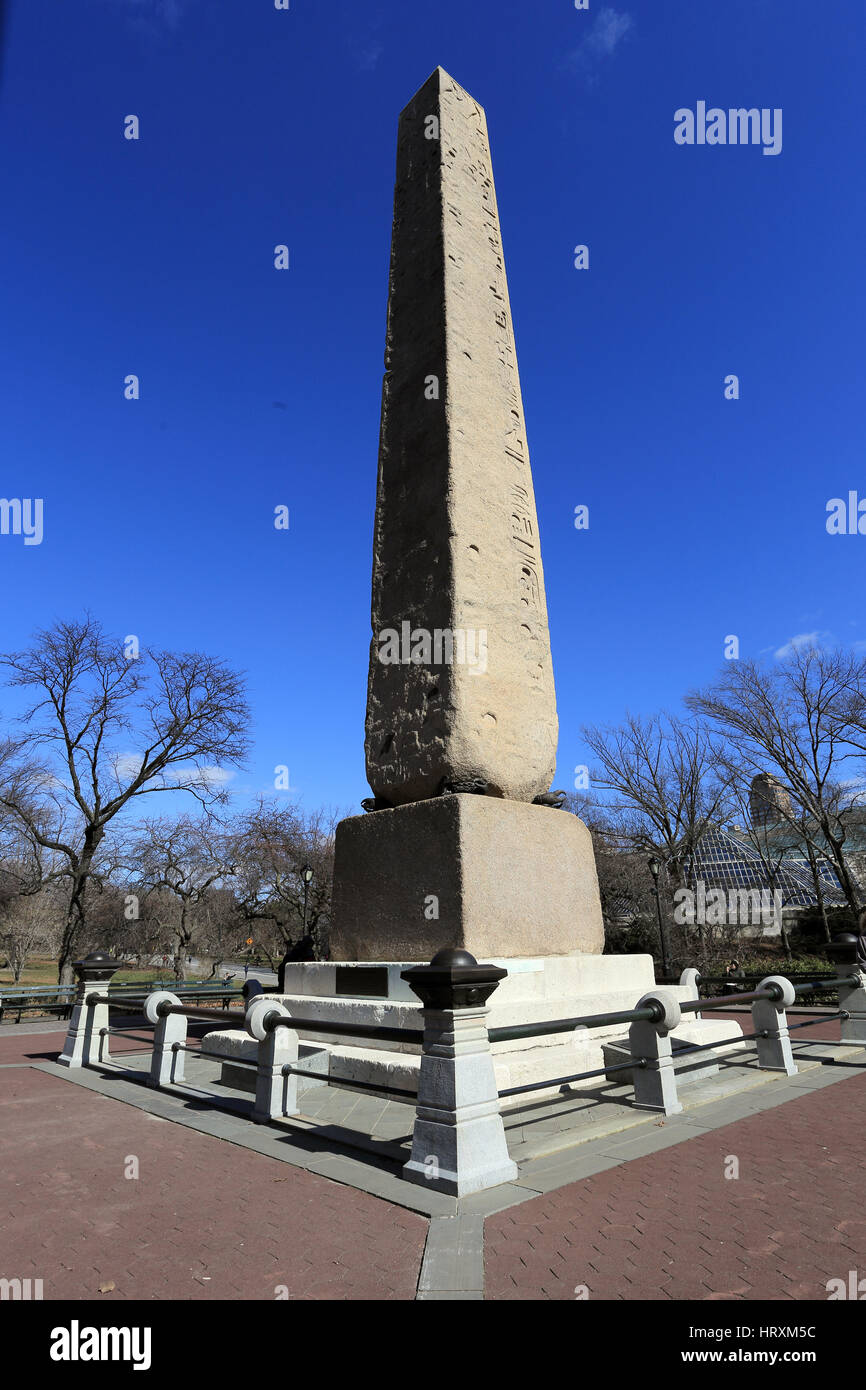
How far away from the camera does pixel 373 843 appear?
6.90 metres

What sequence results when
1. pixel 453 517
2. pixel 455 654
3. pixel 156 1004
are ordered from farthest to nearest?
1. pixel 156 1004
2. pixel 453 517
3. pixel 455 654

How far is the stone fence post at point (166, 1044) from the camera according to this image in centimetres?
724

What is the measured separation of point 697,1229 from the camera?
11.1 ft

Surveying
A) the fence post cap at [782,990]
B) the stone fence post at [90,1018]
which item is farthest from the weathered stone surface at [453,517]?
the stone fence post at [90,1018]

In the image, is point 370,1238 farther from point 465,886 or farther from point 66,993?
point 66,993

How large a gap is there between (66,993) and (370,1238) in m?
15.5

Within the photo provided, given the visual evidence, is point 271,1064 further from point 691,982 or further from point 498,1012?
point 691,982

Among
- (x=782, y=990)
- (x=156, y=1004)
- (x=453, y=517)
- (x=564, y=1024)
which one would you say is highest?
(x=453, y=517)

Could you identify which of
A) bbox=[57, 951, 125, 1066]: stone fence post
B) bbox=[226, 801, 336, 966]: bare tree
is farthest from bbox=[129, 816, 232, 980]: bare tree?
bbox=[57, 951, 125, 1066]: stone fence post

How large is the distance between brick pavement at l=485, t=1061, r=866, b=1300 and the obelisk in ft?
7.15

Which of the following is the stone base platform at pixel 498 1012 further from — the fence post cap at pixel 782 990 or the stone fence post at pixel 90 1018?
the stone fence post at pixel 90 1018

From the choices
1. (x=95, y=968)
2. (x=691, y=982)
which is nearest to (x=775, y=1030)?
(x=691, y=982)

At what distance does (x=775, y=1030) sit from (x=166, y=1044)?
19.5 ft
